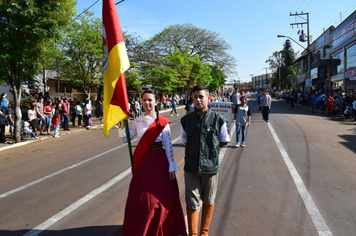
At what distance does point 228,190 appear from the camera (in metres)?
5.44

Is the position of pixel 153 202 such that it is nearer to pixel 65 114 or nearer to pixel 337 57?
pixel 65 114

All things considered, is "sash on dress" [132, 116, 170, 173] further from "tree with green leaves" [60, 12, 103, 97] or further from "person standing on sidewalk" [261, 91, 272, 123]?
"tree with green leaves" [60, 12, 103, 97]

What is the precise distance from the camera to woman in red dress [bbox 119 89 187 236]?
3.19m

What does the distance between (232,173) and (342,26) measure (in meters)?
30.5

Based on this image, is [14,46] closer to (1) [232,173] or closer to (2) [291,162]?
(1) [232,173]

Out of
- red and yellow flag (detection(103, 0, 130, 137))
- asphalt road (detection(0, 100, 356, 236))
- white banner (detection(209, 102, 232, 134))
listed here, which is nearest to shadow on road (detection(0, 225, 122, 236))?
asphalt road (detection(0, 100, 356, 236))

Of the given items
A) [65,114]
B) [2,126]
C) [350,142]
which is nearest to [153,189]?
[350,142]

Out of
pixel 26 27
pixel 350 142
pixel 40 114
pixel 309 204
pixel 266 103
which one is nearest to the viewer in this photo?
pixel 309 204

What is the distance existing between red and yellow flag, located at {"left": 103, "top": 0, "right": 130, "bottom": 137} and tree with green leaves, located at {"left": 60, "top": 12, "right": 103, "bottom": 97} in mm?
15684

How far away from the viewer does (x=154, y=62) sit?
2691 cm

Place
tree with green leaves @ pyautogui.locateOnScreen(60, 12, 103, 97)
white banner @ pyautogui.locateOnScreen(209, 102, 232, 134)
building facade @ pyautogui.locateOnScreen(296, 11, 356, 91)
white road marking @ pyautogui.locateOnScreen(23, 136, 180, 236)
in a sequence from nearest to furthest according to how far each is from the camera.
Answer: white road marking @ pyautogui.locateOnScreen(23, 136, 180, 236)
white banner @ pyautogui.locateOnScreen(209, 102, 232, 134)
tree with green leaves @ pyautogui.locateOnScreen(60, 12, 103, 97)
building facade @ pyautogui.locateOnScreen(296, 11, 356, 91)

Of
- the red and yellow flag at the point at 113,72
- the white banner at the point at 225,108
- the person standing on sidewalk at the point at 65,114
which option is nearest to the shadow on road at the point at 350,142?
the white banner at the point at 225,108

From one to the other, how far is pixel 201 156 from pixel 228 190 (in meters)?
2.35

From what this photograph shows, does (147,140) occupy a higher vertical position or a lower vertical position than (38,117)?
higher
